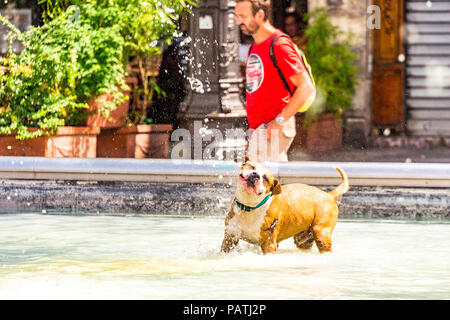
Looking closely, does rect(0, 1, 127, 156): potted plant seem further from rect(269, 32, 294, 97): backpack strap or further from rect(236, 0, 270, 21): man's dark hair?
rect(269, 32, 294, 97): backpack strap

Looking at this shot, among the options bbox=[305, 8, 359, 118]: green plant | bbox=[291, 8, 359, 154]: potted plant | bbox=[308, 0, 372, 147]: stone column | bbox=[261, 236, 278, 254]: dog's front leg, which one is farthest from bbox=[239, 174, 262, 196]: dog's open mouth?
bbox=[308, 0, 372, 147]: stone column

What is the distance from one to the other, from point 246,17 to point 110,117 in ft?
16.3

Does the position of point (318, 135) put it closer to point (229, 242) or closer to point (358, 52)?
point (358, 52)

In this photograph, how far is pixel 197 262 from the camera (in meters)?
6.38

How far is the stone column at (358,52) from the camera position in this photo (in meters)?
15.2

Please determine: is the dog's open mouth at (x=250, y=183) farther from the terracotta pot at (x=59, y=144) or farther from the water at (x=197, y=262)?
the terracotta pot at (x=59, y=144)

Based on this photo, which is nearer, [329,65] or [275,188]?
[275,188]

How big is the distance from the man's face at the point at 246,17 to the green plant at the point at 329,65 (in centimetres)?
713

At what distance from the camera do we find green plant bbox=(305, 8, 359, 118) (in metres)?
14.3

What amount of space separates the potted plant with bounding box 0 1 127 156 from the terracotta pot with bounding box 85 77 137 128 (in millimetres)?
78

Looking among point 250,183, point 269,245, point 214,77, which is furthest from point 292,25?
point 250,183

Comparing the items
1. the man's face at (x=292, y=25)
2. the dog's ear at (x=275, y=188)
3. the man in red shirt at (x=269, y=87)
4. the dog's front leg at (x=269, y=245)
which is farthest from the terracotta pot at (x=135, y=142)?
the dog's ear at (x=275, y=188)
